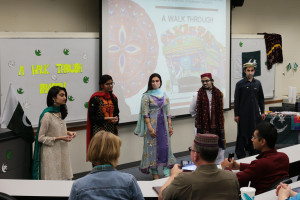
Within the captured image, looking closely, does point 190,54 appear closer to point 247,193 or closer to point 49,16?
point 49,16

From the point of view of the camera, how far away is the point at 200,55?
712 centimetres

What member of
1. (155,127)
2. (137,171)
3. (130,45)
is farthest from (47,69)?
(137,171)

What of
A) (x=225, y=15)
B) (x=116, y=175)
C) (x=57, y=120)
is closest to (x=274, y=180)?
(x=116, y=175)

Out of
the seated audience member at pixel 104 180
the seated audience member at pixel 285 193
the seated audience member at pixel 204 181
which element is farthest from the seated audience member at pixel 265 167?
the seated audience member at pixel 104 180

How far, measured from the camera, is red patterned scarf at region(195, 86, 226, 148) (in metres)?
Result: 5.71

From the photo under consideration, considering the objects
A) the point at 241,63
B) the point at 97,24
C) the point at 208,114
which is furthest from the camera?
the point at 241,63

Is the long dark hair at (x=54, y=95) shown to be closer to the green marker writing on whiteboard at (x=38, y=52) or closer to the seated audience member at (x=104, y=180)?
the green marker writing on whiteboard at (x=38, y=52)

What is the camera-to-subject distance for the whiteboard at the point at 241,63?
7738mm

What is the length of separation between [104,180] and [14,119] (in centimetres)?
239

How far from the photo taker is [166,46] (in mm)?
6688

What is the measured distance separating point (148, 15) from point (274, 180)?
3705mm

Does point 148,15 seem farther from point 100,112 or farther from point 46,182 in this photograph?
point 46,182

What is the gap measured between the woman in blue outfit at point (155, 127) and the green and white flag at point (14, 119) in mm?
1386

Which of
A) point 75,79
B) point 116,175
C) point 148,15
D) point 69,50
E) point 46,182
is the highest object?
point 148,15
